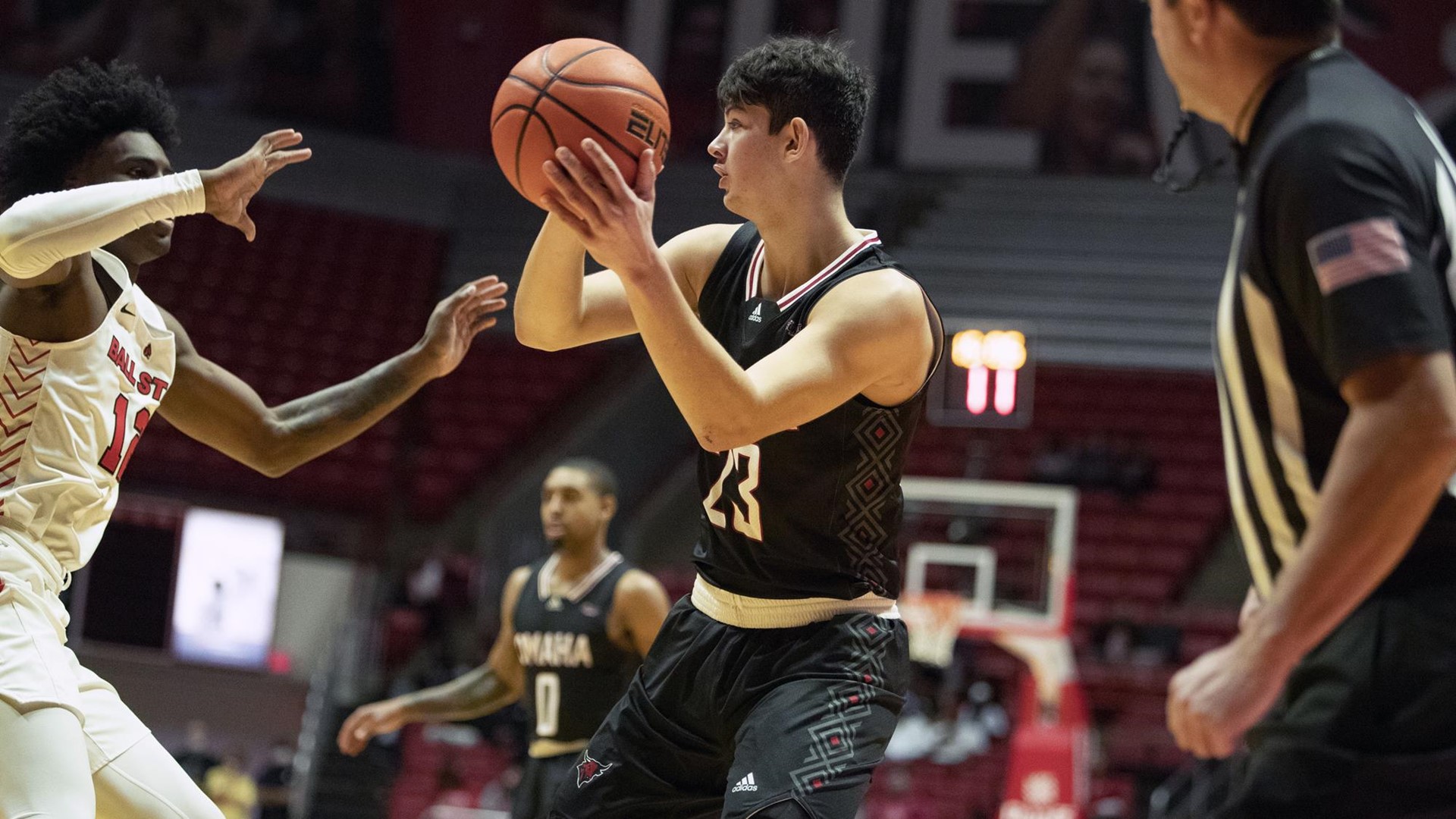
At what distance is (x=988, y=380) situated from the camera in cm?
1130

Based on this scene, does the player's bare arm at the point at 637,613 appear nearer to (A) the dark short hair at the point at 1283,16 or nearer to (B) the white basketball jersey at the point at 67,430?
(B) the white basketball jersey at the point at 67,430

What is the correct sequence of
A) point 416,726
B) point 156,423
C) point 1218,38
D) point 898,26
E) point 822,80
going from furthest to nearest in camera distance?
point 898,26
point 156,423
point 416,726
point 822,80
point 1218,38

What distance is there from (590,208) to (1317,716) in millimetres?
1502

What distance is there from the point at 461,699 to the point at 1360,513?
4.53 meters

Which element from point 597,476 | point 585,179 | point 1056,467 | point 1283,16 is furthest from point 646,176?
point 1056,467

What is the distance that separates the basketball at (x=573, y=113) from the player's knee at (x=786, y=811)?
1.33 m

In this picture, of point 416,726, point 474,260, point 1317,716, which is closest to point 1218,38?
point 1317,716

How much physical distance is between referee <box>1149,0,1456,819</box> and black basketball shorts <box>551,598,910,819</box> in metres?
1.19

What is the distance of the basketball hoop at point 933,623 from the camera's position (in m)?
11.6

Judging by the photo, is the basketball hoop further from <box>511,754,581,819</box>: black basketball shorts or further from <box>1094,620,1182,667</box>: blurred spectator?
<box>511,754,581,819</box>: black basketball shorts

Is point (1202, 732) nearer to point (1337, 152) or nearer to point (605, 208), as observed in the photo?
point (1337, 152)

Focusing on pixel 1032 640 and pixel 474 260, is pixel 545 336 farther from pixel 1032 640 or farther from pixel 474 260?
pixel 474 260

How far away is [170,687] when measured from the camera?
15359mm

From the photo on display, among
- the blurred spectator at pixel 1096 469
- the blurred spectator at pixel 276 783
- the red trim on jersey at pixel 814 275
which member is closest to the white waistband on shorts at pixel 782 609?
the red trim on jersey at pixel 814 275
